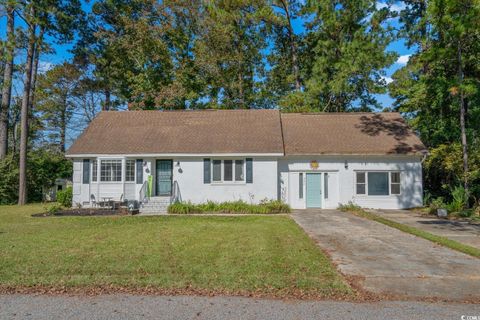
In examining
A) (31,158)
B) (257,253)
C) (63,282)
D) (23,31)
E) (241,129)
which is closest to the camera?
(63,282)

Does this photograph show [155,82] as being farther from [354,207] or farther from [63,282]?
[63,282]

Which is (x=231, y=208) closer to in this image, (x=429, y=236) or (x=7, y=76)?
(x=429, y=236)

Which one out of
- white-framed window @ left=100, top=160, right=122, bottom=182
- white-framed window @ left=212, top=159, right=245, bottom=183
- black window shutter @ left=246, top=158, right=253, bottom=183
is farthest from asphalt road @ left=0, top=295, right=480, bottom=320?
white-framed window @ left=100, top=160, right=122, bottom=182

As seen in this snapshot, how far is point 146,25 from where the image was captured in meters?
25.8

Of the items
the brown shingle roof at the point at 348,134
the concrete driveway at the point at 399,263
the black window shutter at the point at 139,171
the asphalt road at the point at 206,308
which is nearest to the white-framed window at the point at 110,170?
the black window shutter at the point at 139,171

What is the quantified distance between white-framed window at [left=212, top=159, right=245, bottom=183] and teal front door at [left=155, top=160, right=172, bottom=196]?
91.5 inches

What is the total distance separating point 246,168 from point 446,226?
8762mm

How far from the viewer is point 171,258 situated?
6.87 metres

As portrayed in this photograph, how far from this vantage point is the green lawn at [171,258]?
17.5 feet

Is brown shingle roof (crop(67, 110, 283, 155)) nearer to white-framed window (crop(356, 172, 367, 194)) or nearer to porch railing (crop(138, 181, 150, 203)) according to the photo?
porch railing (crop(138, 181, 150, 203))

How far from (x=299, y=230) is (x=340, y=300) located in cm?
584

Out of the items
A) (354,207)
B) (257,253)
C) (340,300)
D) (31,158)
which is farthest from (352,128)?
(31,158)

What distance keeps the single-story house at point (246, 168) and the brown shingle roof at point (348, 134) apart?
0.06m

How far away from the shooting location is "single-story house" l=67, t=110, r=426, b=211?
16875 mm
